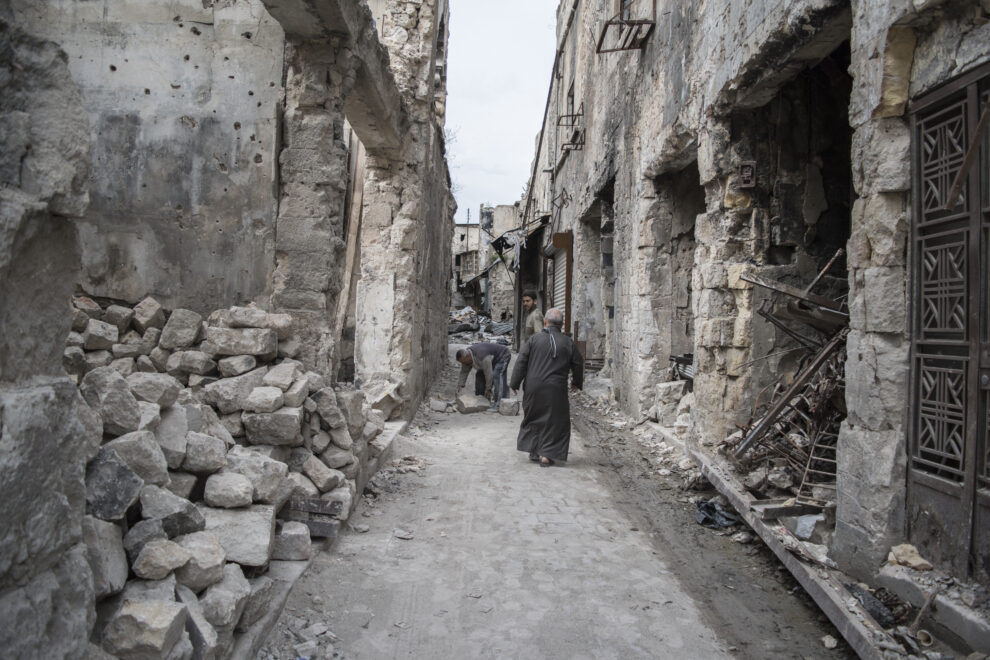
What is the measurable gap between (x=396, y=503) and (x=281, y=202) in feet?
8.33

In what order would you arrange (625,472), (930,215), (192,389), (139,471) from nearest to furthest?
(139,471) → (930,215) → (192,389) → (625,472)

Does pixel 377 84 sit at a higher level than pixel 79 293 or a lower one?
higher

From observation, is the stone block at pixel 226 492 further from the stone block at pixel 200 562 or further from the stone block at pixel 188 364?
the stone block at pixel 188 364

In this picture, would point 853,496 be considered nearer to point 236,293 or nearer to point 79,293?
point 236,293

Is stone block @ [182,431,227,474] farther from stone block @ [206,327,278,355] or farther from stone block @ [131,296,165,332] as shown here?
stone block @ [131,296,165,332]

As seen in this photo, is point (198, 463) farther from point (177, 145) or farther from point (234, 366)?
point (177, 145)

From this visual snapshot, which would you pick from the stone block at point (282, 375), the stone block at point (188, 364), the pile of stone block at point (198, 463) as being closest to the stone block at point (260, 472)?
the pile of stone block at point (198, 463)

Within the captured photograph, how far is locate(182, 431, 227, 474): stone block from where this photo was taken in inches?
124

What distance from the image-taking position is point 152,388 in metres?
3.13

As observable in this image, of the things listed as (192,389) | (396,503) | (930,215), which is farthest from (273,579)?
(930,215)

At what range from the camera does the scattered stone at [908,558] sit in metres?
3.09

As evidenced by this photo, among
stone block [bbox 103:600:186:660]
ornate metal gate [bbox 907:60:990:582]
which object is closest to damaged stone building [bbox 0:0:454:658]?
stone block [bbox 103:600:186:660]

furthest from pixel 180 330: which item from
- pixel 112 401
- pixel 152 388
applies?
pixel 112 401

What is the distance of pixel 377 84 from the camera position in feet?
20.7
